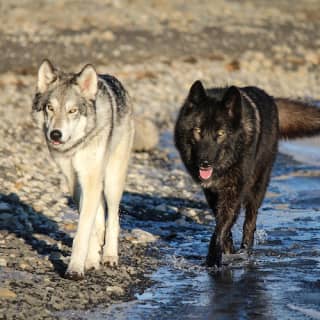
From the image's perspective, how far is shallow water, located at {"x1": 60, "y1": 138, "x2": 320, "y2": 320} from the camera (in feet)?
24.7

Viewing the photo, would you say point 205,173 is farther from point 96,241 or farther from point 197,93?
point 96,241

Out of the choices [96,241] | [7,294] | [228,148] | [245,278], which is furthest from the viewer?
[228,148]

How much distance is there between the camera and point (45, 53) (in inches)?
993

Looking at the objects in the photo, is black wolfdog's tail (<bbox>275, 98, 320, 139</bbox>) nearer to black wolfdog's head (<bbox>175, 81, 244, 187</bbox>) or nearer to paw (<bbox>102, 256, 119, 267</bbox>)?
black wolfdog's head (<bbox>175, 81, 244, 187</bbox>)

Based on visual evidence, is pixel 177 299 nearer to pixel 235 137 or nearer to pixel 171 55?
pixel 235 137

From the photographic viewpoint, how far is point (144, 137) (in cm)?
1532

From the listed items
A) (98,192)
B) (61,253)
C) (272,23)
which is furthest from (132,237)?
(272,23)

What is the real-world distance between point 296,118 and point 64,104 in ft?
11.3

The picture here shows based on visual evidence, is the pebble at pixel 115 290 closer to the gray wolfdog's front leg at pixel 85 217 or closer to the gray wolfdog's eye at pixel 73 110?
the gray wolfdog's front leg at pixel 85 217

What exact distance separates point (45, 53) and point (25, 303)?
18.4 m

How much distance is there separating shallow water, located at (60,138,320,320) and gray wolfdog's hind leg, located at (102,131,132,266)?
0.47m

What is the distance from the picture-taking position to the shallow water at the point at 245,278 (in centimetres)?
753

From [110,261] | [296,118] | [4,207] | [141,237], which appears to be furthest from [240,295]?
[4,207]

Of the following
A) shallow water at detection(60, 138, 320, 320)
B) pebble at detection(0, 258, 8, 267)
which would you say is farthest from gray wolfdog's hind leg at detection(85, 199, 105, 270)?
pebble at detection(0, 258, 8, 267)
